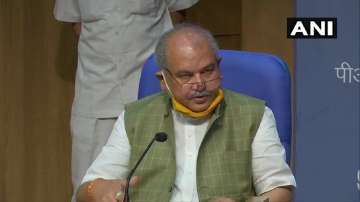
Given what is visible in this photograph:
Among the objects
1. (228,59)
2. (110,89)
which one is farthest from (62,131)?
(228,59)

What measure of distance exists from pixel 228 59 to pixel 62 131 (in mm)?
1934

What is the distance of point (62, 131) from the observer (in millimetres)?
3986

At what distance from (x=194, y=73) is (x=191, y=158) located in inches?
8.6

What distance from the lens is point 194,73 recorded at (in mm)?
2014

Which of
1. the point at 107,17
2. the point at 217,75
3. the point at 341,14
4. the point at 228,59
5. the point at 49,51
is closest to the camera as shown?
the point at 217,75

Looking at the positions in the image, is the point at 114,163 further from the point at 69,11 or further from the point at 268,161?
the point at 69,11

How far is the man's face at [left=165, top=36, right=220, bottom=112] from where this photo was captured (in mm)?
1997

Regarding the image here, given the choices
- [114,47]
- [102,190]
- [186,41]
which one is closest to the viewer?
[102,190]

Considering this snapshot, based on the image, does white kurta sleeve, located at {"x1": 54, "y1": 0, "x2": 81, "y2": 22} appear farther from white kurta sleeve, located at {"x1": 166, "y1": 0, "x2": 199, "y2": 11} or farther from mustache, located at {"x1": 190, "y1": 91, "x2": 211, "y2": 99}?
mustache, located at {"x1": 190, "y1": 91, "x2": 211, "y2": 99}

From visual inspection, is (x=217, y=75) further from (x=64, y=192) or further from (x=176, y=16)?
(x=64, y=192)

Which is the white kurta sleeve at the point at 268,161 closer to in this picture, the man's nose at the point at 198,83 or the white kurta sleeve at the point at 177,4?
the man's nose at the point at 198,83

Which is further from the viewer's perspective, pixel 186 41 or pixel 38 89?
pixel 38 89

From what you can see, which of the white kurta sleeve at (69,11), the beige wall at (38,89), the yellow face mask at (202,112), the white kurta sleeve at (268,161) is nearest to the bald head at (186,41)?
the yellow face mask at (202,112)

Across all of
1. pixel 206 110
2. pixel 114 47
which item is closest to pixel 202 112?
pixel 206 110
